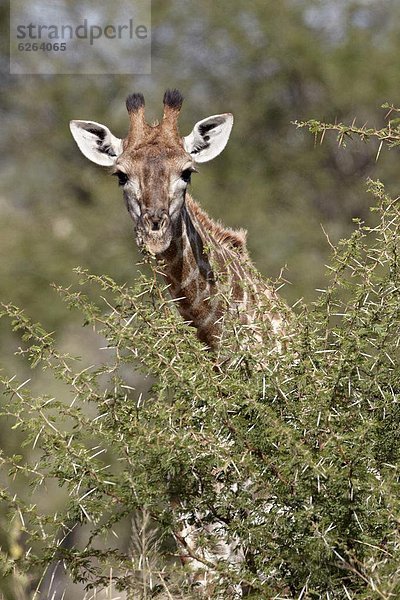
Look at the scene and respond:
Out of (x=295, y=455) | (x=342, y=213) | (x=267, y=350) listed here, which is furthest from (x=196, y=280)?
(x=342, y=213)

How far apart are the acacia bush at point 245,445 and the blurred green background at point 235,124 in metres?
14.1

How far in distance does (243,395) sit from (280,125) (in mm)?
16418

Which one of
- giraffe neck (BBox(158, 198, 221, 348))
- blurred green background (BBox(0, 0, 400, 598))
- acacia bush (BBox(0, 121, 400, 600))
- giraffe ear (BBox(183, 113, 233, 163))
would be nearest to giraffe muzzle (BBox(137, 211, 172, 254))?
giraffe neck (BBox(158, 198, 221, 348))

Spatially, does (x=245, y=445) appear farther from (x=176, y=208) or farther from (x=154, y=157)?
(x=154, y=157)

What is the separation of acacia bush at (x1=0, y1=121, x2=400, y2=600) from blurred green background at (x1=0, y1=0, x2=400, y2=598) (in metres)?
14.1

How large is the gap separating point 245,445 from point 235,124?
16.2m

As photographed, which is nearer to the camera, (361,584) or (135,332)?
(361,584)

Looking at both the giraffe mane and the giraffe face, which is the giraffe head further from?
the giraffe mane

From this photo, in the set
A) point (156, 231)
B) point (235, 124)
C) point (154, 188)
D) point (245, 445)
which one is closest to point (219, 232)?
point (154, 188)

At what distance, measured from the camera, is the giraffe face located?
8.29 m

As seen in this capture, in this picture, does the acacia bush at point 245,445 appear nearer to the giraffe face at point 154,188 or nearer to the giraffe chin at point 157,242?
the giraffe chin at point 157,242

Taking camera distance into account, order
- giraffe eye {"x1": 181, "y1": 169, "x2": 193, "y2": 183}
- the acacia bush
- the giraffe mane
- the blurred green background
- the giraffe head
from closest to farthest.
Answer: the acacia bush → the giraffe head → giraffe eye {"x1": 181, "y1": 169, "x2": 193, "y2": 183} → the giraffe mane → the blurred green background

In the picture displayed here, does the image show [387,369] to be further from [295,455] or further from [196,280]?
[196,280]

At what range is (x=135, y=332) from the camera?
6.17 metres
